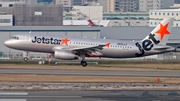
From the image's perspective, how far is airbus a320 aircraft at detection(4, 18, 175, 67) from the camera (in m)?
66.9

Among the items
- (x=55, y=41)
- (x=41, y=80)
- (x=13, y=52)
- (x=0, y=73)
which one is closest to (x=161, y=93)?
(x=41, y=80)

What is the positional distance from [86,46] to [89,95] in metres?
28.6

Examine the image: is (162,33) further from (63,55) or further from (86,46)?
(63,55)

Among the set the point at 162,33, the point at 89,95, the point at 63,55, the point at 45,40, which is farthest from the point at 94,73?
the point at 89,95

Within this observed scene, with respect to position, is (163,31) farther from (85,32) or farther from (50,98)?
(50,98)

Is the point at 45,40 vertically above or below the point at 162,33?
below

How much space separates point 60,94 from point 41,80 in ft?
30.1

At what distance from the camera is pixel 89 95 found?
40250 millimetres

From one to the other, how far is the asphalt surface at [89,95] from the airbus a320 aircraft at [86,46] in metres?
24.0

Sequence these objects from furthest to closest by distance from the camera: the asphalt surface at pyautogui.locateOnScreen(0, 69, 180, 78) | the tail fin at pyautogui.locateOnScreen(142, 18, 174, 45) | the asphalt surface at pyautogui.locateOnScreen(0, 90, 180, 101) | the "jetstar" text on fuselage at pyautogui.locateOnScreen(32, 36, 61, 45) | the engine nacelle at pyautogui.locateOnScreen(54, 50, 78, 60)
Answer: the tail fin at pyautogui.locateOnScreen(142, 18, 174, 45)
the "jetstar" text on fuselage at pyautogui.locateOnScreen(32, 36, 61, 45)
the engine nacelle at pyautogui.locateOnScreen(54, 50, 78, 60)
the asphalt surface at pyautogui.locateOnScreen(0, 69, 180, 78)
the asphalt surface at pyautogui.locateOnScreen(0, 90, 180, 101)

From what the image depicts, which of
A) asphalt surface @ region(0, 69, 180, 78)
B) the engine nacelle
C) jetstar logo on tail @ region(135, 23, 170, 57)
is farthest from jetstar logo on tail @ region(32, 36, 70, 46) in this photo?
jetstar logo on tail @ region(135, 23, 170, 57)

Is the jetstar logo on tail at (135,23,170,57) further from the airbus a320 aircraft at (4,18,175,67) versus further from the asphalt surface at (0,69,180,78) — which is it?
the asphalt surface at (0,69,180,78)

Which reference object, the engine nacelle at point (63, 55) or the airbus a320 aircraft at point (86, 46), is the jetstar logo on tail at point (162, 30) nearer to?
the airbus a320 aircraft at point (86, 46)

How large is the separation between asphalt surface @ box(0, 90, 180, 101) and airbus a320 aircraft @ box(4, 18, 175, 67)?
24.0 m
